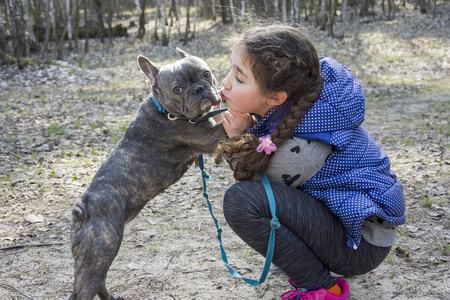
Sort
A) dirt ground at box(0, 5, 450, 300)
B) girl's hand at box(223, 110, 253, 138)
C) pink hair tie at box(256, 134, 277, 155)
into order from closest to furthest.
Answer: pink hair tie at box(256, 134, 277, 155), girl's hand at box(223, 110, 253, 138), dirt ground at box(0, 5, 450, 300)

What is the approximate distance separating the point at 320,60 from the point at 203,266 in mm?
1991

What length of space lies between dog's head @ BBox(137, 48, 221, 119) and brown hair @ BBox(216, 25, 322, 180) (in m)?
0.60

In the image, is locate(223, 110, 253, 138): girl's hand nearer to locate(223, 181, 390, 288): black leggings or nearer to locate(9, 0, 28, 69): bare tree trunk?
locate(223, 181, 390, 288): black leggings

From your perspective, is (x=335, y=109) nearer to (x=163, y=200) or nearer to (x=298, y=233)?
(x=298, y=233)

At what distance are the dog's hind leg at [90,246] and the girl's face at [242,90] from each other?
3.83 feet

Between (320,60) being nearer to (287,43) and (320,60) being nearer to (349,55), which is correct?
(287,43)

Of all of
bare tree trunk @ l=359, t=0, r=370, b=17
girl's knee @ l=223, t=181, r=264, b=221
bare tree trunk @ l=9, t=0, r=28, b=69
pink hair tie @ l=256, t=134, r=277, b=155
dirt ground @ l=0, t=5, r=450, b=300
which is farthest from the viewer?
bare tree trunk @ l=359, t=0, r=370, b=17

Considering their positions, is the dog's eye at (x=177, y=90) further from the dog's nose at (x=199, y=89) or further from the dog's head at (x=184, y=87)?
the dog's nose at (x=199, y=89)

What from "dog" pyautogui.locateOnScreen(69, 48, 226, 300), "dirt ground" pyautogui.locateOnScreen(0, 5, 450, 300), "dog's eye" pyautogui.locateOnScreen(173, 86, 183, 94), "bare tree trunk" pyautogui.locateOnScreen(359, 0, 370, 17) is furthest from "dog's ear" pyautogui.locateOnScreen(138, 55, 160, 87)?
"bare tree trunk" pyautogui.locateOnScreen(359, 0, 370, 17)

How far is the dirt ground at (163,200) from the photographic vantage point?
3359mm

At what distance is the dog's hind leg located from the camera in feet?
8.93

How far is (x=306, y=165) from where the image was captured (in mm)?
2490

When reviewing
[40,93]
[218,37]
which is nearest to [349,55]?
[218,37]

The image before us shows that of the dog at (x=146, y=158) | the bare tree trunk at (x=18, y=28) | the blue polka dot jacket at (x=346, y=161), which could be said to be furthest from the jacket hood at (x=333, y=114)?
the bare tree trunk at (x=18, y=28)
